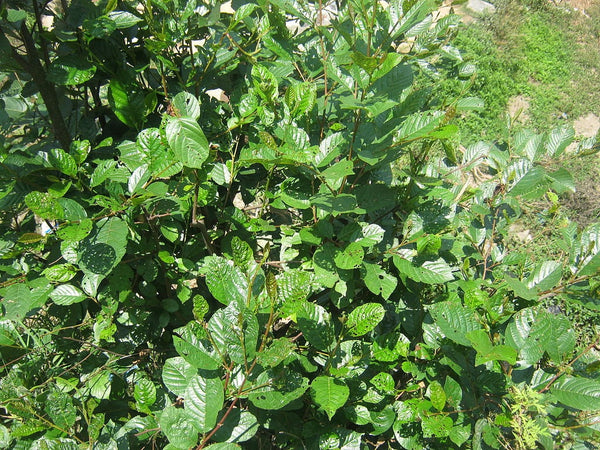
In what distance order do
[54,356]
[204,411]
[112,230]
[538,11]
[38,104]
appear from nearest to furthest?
1. [204,411]
2. [112,230]
3. [54,356]
4. [38,104]
5. [538,11]

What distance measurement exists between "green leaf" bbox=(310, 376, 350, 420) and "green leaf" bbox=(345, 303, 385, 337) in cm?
14

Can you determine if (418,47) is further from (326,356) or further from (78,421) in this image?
(78,421)

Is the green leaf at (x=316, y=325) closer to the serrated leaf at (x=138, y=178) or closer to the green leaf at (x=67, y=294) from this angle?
the serrated leaf at (x=138, y=178)

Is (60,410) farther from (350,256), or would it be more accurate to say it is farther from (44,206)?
(350,256)

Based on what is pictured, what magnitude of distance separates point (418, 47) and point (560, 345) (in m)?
0.98

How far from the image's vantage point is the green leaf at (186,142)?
116 cm

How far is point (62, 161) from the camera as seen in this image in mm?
1271

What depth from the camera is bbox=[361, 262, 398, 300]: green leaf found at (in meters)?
1.29

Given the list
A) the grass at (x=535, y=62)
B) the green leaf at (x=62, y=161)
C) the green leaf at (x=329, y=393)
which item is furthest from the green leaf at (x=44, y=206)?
the grass at (x=535, y=62)

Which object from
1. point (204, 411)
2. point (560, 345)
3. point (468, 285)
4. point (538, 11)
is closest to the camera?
point (204, 411)

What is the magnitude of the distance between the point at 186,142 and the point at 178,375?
0.60 metres

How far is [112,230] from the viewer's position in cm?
119

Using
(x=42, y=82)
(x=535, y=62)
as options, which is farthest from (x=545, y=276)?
(x=535, y=62)

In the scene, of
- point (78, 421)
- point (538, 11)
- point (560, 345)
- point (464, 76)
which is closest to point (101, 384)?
point (78, 421)
